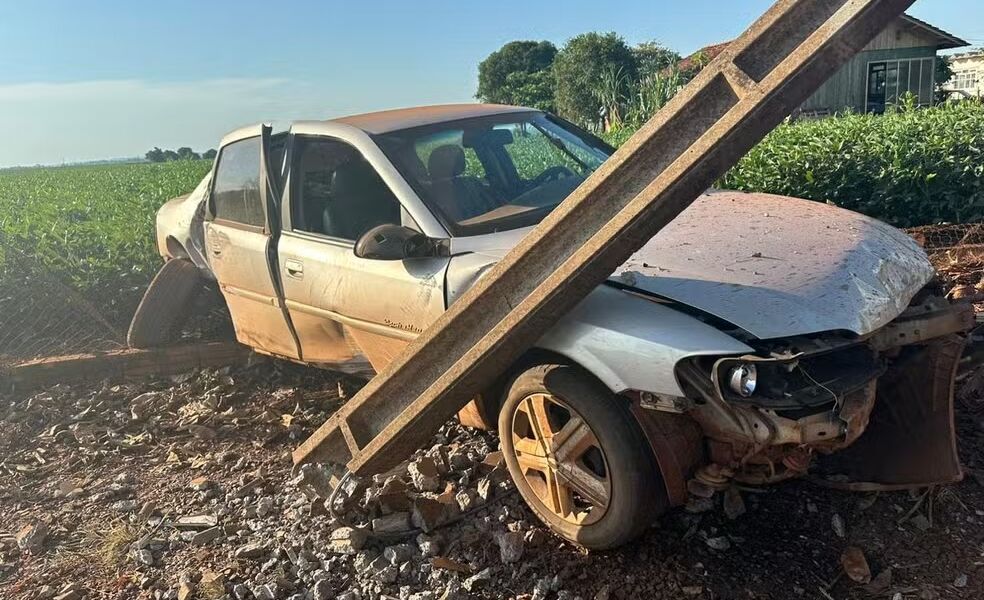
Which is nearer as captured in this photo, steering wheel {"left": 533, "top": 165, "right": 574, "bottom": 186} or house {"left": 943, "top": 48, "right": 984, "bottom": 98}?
steering wheel {"left": 533, "top": 165, "right": 574, "bottom": 186}

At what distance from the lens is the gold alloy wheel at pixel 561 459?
9.67 ft

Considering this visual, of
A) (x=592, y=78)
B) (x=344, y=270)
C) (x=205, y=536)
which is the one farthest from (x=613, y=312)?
(x=592, y=78)

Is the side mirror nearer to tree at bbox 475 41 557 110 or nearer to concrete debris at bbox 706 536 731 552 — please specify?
concrete debris at bbox 706 536 731 552

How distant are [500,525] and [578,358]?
905mm

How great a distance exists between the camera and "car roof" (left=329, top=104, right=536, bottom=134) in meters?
4.21

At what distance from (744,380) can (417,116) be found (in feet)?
8.48

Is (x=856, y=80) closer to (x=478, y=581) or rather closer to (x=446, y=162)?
(x=446, y=162)

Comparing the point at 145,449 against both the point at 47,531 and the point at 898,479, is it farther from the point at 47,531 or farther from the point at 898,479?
the point at 898,479

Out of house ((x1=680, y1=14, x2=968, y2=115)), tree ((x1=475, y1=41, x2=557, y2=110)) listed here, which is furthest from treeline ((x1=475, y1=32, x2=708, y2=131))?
house ((x1=680, y1=14, x2=968, y2=115))

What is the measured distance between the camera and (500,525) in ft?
10.8

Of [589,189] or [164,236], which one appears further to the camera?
[164,236]

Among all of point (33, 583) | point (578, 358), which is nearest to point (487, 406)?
point (578, 358)

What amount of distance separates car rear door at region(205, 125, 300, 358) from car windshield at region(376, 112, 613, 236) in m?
0.94

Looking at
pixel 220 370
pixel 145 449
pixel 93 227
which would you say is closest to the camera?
pixel 145 449
